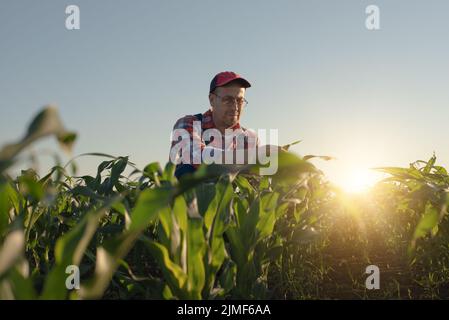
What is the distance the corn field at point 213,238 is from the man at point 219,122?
1.59 ft

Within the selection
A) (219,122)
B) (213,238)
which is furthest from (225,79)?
(213,238)

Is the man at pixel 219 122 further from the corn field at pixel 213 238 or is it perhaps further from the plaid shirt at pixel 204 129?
the corn field at pixel 213 238

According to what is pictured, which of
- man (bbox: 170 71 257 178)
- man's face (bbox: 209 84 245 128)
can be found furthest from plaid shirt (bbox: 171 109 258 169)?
man's face (bbox: 209 84 245 128)

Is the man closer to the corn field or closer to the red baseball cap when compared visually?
the red baseball cap

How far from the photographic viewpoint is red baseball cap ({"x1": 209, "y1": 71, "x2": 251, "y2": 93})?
9.12ft

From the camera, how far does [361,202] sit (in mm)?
2244

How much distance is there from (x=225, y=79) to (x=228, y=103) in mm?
148

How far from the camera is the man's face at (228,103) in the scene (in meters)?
2.78

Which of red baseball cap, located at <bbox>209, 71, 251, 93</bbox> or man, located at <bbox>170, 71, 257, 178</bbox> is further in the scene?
red baseball cap, located at <bbox>209, 71, 251, 93</bbox>

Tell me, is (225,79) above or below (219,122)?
above

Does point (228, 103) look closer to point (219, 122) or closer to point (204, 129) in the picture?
point (219, 122)

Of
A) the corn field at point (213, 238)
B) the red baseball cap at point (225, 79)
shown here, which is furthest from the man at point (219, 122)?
the corn field at point (213, 238)

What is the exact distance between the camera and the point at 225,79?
2791mm

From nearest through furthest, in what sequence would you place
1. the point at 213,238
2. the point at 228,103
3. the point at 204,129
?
the point at 213,238, the point at 228,103, the point at 204,129
